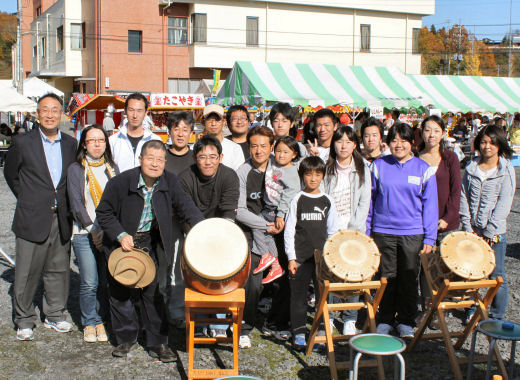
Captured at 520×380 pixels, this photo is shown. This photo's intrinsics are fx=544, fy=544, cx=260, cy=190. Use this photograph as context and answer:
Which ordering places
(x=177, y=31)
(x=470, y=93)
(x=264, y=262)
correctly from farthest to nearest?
(x=177, y=31) → (x=470, y=93) → (x=264, y=262)

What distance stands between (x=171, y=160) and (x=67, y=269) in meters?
1.35

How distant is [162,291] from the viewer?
4.59 m

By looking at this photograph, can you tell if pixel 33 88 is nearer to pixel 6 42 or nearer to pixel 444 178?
pixel 444 178

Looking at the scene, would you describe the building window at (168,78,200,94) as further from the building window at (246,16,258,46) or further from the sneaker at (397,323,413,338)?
the sneaker at (397,323,413,338)

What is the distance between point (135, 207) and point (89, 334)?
129 cm

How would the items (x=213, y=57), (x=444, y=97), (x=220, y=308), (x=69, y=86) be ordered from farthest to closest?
(x=69, y=86), (x=213, y=57), (x=444, y=97), (x=220, y=308)

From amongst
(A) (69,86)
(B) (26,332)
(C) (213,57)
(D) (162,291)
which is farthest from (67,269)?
(A) (69,86)

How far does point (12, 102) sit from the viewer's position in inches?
505

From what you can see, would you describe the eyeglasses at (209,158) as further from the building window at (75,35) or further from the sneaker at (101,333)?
the building window at (75,35)

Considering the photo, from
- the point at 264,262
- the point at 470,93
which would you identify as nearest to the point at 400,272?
the point at 264,262

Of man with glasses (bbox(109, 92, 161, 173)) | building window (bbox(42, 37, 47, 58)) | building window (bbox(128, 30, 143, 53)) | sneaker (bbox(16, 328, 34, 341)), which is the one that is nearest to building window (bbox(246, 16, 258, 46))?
building window (bbox(128, 30, 143, 53))

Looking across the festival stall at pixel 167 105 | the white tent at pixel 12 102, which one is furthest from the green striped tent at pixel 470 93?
the white tent at pixel 12 102

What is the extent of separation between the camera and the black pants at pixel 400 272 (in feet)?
14.9

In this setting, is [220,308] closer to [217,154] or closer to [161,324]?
[161,324]
